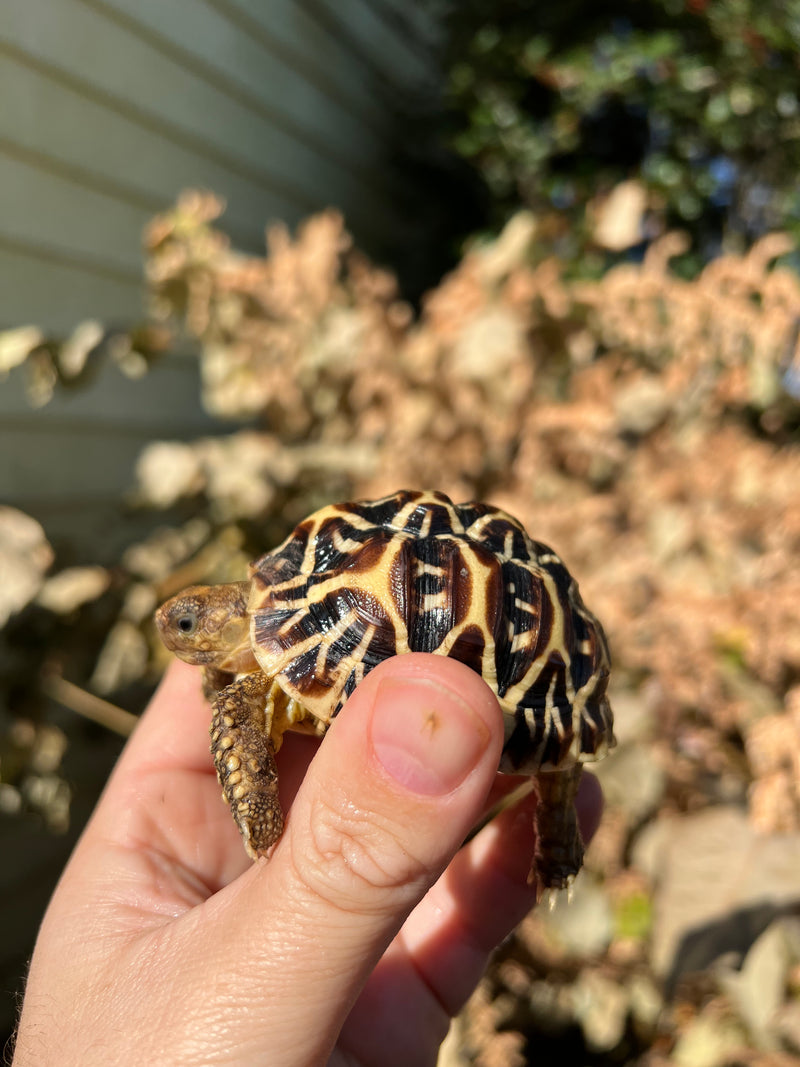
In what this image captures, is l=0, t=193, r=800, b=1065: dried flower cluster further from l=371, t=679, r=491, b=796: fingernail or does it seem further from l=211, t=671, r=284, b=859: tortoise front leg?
l=371, t=679, r=491, b=796: fingernail

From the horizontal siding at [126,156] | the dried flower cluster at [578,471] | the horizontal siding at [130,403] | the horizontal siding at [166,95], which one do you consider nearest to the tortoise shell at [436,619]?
the dried flower cluster at [578,471]

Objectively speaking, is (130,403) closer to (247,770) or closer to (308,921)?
(247,770)

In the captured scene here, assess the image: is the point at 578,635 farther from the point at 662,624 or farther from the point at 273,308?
the point at 273,308

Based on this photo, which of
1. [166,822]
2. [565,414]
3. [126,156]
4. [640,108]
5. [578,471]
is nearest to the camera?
[166,822]

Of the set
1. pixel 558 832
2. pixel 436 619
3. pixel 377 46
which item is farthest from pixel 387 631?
pixel 377 46

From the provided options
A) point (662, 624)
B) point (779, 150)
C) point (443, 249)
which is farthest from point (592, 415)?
point (443, 249)

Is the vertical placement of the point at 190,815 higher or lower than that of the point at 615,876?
higher

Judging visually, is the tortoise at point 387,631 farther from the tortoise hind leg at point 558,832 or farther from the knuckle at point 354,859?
the knuckle at point 354,859
